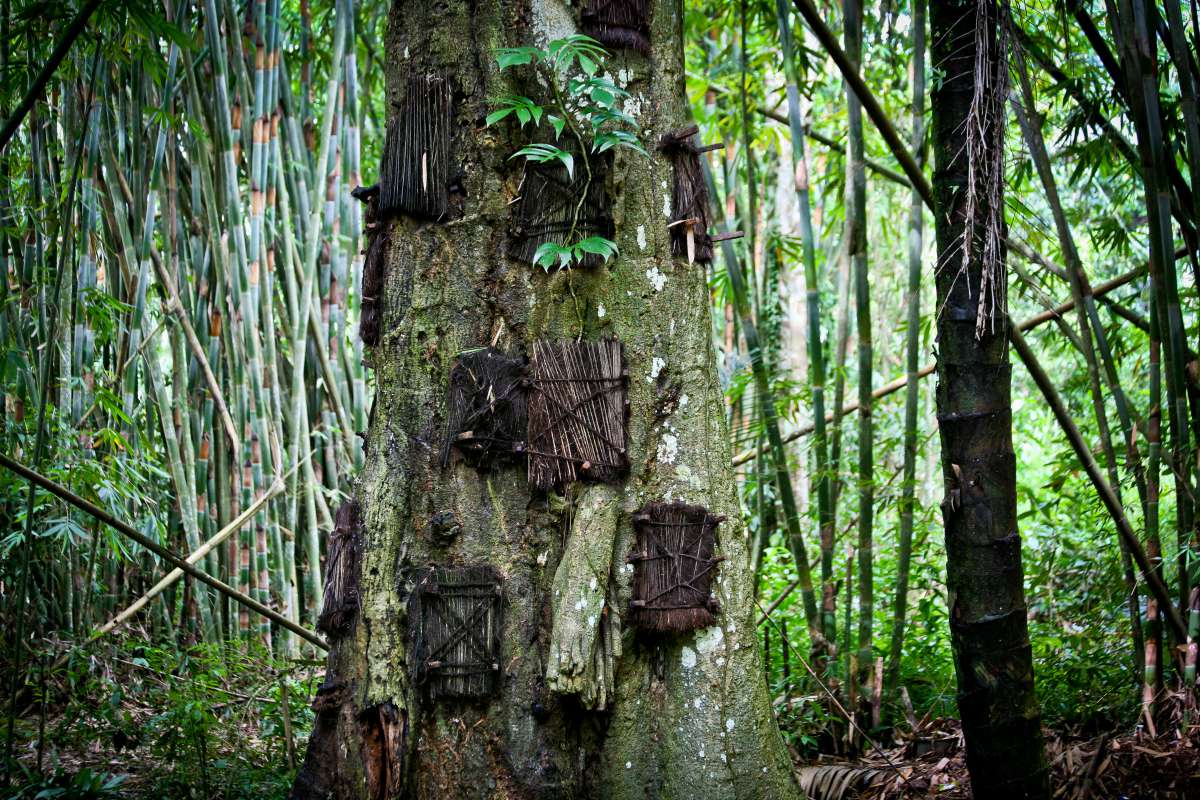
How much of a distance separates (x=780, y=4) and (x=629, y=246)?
80 centimetres

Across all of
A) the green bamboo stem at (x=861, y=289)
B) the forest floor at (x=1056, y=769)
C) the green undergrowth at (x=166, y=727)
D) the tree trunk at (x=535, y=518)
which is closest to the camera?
the tree trunk at (x=535, y=518)

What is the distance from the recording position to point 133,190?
3.49m

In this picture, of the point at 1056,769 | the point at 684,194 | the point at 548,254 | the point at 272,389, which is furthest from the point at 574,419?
the point at 272,389

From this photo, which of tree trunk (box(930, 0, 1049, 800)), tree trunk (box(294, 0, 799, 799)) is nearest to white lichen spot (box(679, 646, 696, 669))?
tree trunk (box(294, 0, 799, 799))

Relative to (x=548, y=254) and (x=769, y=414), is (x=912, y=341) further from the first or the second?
(x=548, y=254)

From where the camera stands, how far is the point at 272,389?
3873 millimetres

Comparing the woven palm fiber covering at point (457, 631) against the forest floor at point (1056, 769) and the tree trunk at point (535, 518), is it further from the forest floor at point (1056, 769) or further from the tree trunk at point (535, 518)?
the forest floor at point (1056, 769)

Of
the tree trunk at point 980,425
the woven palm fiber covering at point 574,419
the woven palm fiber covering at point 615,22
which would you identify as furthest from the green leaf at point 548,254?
the tree trunk at point 980,425

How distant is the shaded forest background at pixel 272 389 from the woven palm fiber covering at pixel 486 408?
89 centimetres

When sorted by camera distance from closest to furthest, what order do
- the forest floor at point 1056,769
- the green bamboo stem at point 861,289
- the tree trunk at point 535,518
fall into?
the tree trunk at point 535,518
the forest floor at point 1056,769
the green bamboo stem at point 861,289

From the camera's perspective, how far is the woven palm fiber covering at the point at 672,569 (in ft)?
7.19

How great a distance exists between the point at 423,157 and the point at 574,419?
715 millimetres

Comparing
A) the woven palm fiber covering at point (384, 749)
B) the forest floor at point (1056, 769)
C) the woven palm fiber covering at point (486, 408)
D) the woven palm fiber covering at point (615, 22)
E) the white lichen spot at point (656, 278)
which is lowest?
the forest floor at point (1056, 769)

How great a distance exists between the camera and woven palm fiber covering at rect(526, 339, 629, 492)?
7.34 ft
